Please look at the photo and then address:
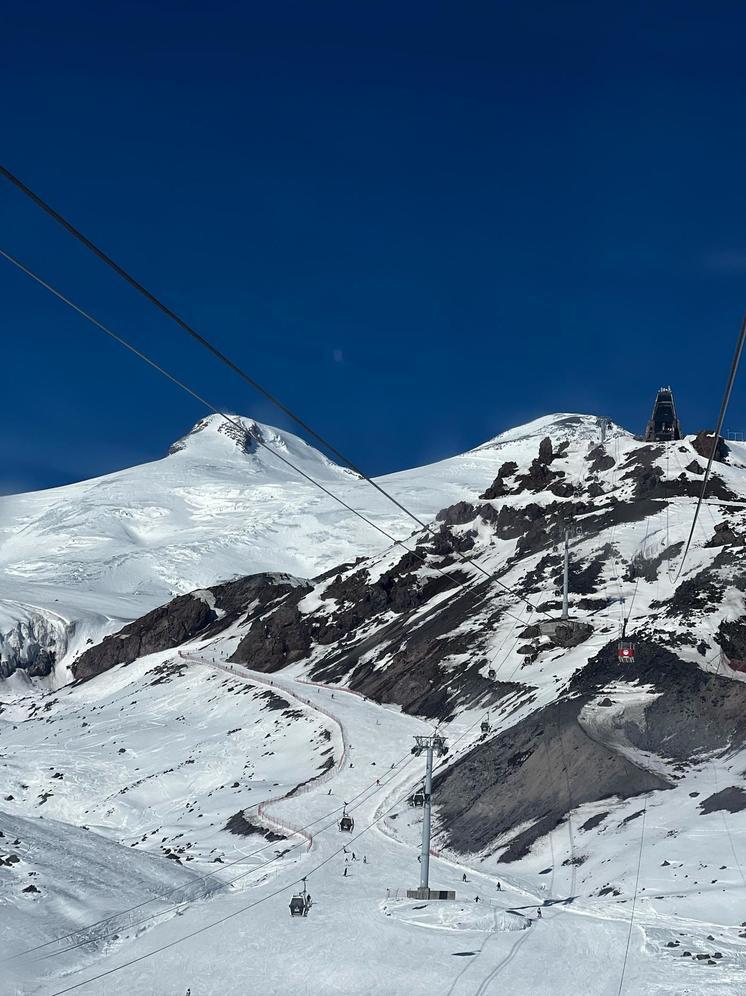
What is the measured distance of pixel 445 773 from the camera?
179ft

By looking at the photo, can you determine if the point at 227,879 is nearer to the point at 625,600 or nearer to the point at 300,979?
the point at 300,979

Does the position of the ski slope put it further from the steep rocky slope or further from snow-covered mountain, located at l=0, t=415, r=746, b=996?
the steep rocky slope

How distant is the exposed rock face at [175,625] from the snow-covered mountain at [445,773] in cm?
421

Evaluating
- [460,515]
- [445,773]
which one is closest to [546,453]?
[460,515]

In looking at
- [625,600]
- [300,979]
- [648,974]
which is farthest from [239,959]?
[625,600]

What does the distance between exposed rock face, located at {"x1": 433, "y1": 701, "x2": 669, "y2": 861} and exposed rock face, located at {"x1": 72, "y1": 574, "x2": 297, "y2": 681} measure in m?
80.5

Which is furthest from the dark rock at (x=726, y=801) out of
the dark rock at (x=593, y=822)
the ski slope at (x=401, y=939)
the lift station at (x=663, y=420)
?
the lift station at (x=663, y=420)

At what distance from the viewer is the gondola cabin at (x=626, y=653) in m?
59.2

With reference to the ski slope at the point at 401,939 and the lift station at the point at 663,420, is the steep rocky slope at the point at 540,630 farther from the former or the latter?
the lift station at the point at 663,420

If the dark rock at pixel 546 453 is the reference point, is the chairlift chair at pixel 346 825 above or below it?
below

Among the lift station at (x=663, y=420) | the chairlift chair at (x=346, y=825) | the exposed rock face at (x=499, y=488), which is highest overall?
the lift station at (x=663, y=420)

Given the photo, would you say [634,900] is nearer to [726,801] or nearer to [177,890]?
[726,801]

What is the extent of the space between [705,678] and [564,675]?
12.7m

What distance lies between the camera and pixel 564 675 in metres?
65.9
